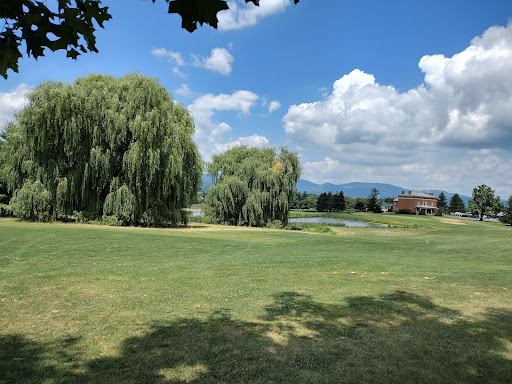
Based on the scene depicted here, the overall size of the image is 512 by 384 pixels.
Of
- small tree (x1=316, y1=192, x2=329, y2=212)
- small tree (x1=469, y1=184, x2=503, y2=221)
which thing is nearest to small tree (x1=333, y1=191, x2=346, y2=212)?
small tree (x1=316, y1=192, x2=329, y2=212)

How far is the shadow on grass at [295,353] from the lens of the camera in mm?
3684

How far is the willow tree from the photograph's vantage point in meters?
23.4

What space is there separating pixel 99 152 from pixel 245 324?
72.8 feet

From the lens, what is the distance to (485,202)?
263ft

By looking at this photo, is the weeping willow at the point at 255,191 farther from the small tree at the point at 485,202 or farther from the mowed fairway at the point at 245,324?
the small tree at the point at 485,202

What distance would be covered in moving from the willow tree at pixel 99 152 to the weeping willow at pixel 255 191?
10949 mm

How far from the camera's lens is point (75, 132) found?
2361cm

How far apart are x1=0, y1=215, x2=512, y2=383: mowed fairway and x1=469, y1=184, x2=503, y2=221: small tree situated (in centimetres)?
8493

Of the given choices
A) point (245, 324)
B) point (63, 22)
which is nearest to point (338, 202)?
point (245, 324)

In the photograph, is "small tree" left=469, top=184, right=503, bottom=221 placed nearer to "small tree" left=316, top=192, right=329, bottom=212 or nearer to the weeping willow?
"small tree" left=316, top=192, right=329, bottom=212

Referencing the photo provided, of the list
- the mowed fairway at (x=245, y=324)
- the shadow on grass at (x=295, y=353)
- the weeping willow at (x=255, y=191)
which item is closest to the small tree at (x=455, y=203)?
the weeping willow at (x=255, y=191)

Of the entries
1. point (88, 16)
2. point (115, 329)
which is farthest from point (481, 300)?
point (88, 16)

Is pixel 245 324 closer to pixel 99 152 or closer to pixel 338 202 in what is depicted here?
pixel 99 152

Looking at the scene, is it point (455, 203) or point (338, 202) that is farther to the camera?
point (455, 203)
